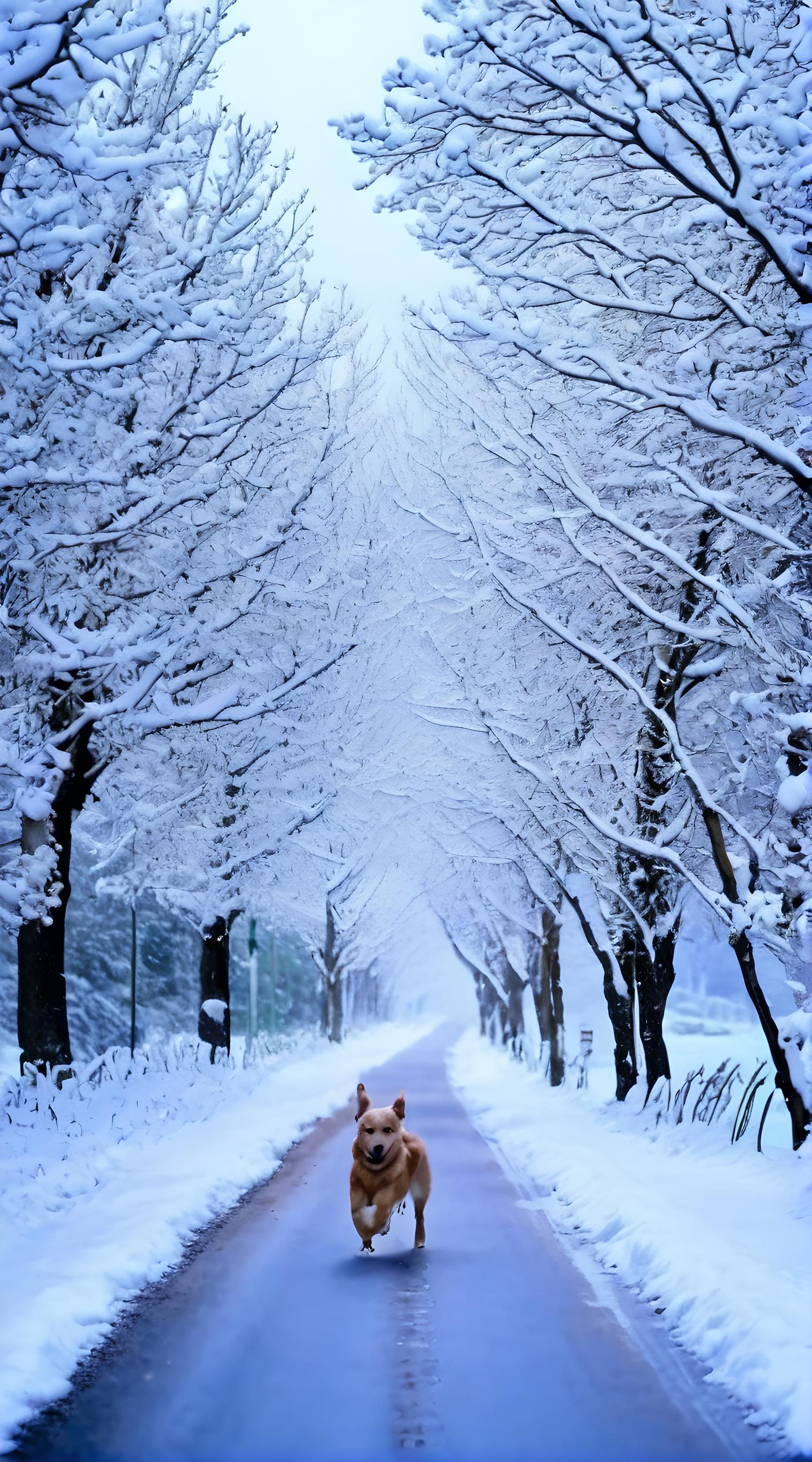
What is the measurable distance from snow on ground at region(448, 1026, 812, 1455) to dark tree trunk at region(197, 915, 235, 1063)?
669 cm

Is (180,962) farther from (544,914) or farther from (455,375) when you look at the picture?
(455,375)

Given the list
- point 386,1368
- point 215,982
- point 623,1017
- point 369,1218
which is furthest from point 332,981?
point 386,1368

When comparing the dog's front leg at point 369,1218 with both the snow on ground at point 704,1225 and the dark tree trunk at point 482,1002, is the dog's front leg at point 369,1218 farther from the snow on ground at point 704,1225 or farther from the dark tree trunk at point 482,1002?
the dark tree trunk at point 482,1002

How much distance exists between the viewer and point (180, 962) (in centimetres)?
4372

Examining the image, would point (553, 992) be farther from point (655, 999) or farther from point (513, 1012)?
point (513, 1012)

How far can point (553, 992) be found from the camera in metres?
26.3

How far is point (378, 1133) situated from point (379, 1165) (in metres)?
0.29

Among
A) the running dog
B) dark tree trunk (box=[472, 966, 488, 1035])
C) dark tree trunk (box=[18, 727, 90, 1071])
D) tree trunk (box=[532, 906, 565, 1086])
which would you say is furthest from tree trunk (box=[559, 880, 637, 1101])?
dark tree trunk (box=[472, 966, 488, 1035])

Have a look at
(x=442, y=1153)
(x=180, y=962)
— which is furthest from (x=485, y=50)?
(x=180, y=962)

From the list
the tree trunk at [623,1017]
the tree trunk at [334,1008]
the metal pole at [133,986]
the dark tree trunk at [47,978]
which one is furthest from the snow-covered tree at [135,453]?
the tree trunk at [334,1008]

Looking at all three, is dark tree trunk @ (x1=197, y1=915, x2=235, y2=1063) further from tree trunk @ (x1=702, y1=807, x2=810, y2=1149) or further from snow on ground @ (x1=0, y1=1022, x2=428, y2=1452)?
tree trunk @ (x1=702, y1=807, x2=810, y2=1149)

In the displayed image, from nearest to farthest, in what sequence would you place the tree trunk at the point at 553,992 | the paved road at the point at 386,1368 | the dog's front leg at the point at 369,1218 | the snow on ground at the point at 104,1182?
1. the paved road at the point at 386,1368
2. the snow on ground at the point at 104,1182
3. the dog's front leg at the point at 369,1218
4. the tree trunk at the point at 553,992

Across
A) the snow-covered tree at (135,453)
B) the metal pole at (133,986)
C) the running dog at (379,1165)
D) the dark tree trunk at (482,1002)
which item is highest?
the snow-covered tree at (135,453)

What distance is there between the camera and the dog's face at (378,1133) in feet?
27.2
